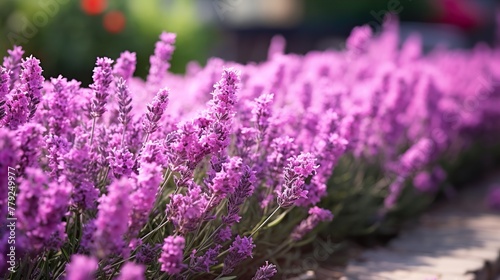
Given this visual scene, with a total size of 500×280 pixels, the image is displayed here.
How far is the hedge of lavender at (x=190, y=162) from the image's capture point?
212cm

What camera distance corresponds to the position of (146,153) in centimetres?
232

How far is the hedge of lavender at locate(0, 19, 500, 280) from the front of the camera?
2.12 meters

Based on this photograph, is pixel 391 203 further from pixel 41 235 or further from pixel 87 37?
pixel 87 37

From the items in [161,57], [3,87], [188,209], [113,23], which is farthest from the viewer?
[113,23]

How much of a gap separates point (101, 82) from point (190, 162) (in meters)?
0.45

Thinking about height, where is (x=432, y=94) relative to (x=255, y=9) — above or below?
below

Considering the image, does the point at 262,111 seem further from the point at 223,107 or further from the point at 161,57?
Answer: the point at 161,57

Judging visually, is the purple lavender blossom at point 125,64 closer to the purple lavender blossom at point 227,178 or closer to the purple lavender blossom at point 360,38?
the purple lavender blossom at point 227,178

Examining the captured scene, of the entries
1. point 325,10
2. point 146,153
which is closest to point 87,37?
point 146,153

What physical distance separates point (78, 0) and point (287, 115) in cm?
551

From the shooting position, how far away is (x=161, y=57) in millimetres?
3574

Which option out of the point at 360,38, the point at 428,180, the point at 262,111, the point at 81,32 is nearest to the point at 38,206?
the point at 262,111

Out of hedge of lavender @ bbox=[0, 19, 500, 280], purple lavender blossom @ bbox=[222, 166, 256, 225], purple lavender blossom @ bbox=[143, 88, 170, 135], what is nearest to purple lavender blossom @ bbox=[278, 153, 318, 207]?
hedge of lavender @ bbox=[0, 19, 500, 280]

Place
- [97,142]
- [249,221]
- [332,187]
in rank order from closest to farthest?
[97,142], [249,221], [332,187]
